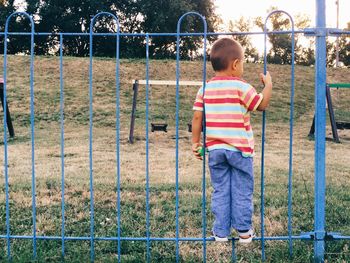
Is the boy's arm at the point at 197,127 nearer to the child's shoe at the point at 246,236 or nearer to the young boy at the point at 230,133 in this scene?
the young boy at the point at 230,133

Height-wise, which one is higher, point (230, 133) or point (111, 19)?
point (111, 19)

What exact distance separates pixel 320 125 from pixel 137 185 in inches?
107

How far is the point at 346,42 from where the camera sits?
3972 cm

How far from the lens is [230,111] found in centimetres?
308

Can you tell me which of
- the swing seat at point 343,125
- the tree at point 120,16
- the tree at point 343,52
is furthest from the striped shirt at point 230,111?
the tree at point 343,52

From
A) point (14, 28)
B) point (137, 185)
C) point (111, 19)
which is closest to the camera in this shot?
point (137, 185)

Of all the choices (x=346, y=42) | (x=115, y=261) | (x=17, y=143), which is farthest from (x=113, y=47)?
(x=115, y=261)

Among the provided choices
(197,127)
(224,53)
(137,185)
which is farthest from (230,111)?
(137,185)

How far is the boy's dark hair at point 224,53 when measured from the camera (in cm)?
312

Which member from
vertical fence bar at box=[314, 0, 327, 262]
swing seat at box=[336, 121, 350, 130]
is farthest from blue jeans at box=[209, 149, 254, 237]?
swing seat at box=[336, 121, 350, 130]

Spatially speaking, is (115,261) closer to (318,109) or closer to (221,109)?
(221,109)

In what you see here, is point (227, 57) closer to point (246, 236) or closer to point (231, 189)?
point (231, 189)

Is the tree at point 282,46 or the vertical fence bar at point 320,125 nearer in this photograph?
the vertical fence bar at point 320,125

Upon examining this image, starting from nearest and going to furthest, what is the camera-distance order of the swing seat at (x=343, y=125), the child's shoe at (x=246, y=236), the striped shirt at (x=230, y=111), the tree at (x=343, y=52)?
1. the striped shirt at (x=230, y=111)
2. the child's shoe at (x=246, y=236)
3. the swing seat at (x=343, y=125)
4. the tree at (x=343, y=52)
